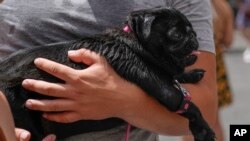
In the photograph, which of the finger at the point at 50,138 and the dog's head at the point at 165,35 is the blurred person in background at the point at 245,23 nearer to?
the dog's head at the point at 165,35

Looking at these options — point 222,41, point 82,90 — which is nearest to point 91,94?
point 82,90

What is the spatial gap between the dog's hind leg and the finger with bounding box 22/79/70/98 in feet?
1.47

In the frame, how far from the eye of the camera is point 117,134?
2328 millimetres

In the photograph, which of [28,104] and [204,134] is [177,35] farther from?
[28,104]

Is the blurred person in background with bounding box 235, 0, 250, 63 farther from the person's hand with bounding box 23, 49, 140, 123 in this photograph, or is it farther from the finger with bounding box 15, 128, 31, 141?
the finger with bounding box 15, 128, 31, 141

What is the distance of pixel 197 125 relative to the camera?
2.30 metres

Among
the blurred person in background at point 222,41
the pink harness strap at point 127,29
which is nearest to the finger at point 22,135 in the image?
the pink harness strap at point 127,29

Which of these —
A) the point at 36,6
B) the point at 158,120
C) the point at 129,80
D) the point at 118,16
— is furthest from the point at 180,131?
the point at 36,6

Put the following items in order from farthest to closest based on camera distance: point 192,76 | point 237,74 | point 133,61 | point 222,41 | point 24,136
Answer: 1. point 237,74
2. point 222,41
3. point 192,76
4. point 133,61
5. point 24,136

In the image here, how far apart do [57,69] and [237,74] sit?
7.97m

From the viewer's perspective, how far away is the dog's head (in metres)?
2.21

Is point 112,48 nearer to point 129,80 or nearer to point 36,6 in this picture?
point 129,80

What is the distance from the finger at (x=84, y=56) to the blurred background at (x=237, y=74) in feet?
8.66

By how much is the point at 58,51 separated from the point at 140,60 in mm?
274
